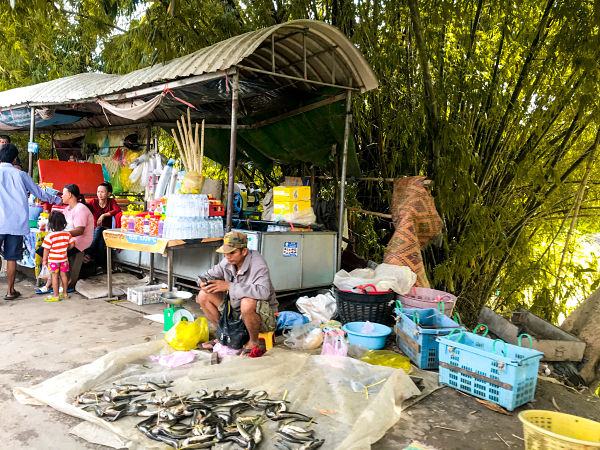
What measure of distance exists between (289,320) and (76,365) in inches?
84.4

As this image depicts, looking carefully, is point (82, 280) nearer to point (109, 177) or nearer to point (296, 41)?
point (109, 177)

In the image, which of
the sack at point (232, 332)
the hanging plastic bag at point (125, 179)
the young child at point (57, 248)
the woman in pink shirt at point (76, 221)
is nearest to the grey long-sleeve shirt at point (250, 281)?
the sack at point (232, 332)

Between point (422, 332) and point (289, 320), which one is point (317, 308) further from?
point (422, 332)

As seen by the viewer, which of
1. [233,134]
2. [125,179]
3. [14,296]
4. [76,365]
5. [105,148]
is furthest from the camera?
[105,148]

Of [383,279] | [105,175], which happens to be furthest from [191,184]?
[105,175]

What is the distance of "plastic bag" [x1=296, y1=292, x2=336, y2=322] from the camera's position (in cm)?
531

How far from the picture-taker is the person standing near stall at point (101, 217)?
7.33 meters

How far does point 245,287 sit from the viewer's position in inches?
162

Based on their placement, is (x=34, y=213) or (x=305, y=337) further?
(x=34, y=213)

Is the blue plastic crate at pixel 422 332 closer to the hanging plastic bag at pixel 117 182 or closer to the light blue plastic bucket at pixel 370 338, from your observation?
the light blue plastic bucket at pixel 370 338

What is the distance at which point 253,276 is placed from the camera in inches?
164

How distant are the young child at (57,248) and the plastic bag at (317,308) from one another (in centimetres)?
334

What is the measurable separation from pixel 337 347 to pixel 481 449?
1.49 metres

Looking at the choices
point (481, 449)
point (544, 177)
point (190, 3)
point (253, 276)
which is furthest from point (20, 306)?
point (544, 177)
